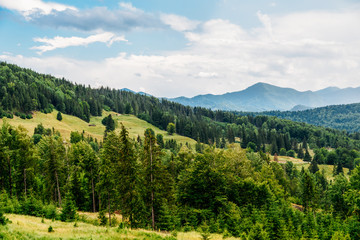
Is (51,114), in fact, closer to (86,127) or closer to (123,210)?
(86,127)

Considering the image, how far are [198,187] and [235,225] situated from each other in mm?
9126

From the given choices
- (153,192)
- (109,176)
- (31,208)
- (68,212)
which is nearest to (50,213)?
(68,212)

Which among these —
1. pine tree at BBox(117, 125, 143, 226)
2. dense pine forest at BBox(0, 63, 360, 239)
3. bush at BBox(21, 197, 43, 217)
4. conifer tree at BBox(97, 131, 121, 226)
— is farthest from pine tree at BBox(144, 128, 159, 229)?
bush at BBox(21, 197, 43, 217)

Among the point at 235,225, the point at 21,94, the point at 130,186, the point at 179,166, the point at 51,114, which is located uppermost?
the point at 21,94

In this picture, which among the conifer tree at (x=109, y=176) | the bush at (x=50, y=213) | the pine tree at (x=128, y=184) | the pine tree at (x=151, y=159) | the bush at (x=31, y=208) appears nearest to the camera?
the pine tree at (x=128, y=184)

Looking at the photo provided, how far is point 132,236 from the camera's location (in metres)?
21.2

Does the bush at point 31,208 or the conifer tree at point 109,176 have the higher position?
the conifer tree at point 109,176

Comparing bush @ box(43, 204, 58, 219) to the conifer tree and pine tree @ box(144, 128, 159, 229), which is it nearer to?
the conifer tree

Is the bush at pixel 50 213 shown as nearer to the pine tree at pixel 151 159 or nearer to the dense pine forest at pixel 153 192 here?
the dense pine forest at pixel 153 192

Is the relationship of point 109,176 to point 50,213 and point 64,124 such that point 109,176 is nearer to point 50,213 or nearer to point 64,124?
point 50,213

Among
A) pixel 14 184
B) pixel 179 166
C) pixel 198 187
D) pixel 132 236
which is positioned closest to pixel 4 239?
pixel 132 236

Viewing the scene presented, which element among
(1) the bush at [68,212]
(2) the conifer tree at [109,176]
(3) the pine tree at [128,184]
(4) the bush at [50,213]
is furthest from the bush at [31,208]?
(3) the pine tree at [128,184]

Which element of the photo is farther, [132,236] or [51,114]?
[51,114]

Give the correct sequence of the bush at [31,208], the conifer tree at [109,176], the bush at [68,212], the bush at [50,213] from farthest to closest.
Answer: the conifer tree at [109,176] → the bush at [31,208] → the bush at [50,213] → the bush at [68,212]
